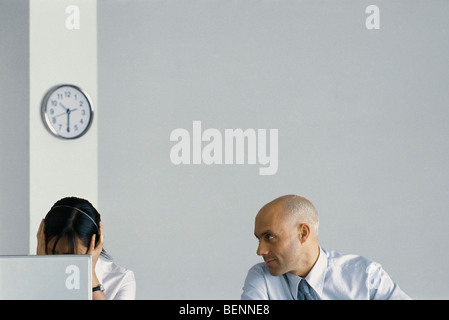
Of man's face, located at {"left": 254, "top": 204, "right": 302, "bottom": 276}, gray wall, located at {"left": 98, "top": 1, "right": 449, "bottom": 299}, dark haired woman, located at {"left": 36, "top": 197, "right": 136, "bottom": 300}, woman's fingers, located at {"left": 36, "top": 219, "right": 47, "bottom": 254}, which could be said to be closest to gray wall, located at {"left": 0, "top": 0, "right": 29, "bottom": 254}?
gray wall, located at {"left": 98, "top": 1, "right": 449, "bottom": 299}

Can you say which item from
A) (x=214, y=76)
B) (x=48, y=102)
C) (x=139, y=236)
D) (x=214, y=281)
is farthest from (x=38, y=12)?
(x=214, y=281)

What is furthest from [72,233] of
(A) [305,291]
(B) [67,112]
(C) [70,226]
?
(B) [67,112]

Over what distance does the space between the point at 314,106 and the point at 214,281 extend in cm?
124

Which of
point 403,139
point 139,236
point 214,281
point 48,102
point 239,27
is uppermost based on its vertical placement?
point 239,27

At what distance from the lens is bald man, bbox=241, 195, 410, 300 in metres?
1.74

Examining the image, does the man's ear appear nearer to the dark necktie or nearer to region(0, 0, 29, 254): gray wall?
the dark necktie

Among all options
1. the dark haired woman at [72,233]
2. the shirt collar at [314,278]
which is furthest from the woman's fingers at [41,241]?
the shirt collar at [314,278]

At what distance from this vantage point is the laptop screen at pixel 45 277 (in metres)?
0.86

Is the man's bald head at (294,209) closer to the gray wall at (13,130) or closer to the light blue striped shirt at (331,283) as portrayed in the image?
the light blue striped shirt at (331,283)

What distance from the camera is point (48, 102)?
346cm

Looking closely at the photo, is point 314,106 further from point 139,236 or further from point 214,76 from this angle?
point 139,236

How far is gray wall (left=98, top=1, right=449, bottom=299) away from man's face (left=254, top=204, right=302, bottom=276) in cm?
172

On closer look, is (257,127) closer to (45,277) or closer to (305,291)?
(305,291)

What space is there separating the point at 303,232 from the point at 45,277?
109cm
